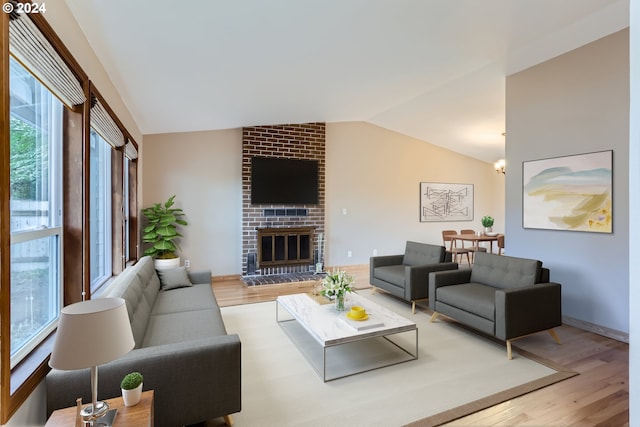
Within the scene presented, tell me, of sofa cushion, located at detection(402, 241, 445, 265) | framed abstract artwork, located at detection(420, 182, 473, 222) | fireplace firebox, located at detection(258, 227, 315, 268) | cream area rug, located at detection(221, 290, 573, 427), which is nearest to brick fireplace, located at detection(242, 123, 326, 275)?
fireplace firebox, located at detection(258, 227, 315, 268)

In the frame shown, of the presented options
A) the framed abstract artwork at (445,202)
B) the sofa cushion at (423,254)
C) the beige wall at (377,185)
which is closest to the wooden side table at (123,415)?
the sofa cushion at (423,254)

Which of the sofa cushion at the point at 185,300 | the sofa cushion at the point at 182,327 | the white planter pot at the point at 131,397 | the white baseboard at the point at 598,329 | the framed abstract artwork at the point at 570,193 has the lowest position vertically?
the white baseboard at the point at 598,329

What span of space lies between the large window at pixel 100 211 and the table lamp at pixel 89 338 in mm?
1976

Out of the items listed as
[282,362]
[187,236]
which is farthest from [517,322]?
[187,236]

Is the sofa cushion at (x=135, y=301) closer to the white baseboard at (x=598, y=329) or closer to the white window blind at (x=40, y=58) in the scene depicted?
the white window blind at (x=40, y=58)

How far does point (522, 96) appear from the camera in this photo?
4.13 metres

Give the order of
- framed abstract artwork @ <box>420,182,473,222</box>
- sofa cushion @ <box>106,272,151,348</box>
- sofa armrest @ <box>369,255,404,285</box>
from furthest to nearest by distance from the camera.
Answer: framed abstract artwork @ <box>420,182,473,222</box>
sofa armrest @ <box>369,255,404,285</box>
sofa cushion @ <box>106,272,151,348</box>

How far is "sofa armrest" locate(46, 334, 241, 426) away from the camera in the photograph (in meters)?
1.57

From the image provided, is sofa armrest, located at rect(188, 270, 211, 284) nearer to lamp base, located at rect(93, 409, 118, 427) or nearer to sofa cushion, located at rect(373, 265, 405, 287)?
sofa cushion, located at rect(373, 265, 405, 287)

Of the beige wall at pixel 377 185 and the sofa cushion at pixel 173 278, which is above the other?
the beige wall at pixel 377 185

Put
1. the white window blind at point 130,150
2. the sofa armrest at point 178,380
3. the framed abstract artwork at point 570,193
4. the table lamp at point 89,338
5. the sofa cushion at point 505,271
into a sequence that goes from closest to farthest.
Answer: the table lamp at point 89,338 → the sofa armrest at point 178,380 → the sofa cushion at point 505,271 → the framed abstract artwork at point 570,193 → the white window blind at point 130,150

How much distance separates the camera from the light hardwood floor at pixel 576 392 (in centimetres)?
203

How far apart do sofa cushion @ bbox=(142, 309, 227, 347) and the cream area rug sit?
0.47 meters

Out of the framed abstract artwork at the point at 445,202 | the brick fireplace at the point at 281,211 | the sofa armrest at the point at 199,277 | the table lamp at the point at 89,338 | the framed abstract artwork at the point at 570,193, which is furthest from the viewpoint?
the framed abstract artwork at the point at 445,202
